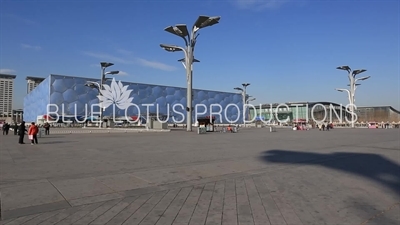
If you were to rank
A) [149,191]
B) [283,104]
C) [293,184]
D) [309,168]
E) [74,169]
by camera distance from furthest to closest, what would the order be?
1. [283,104]
2. [309,168]
3. [74,169]
4. [293,184]
5. [149,191]

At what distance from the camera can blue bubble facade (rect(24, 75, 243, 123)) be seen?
69.1 metres

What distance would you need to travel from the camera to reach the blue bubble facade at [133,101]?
227 ft

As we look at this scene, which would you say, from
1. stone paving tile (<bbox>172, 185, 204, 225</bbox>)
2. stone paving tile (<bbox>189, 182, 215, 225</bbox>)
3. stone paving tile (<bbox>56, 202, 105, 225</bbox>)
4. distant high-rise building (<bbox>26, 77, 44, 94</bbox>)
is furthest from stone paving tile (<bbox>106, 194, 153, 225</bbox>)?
distant high-rise building (<bbox>26, 77, 44, 94</bbox>)

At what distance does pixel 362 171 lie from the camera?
7.59 m

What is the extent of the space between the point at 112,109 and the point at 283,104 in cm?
6709

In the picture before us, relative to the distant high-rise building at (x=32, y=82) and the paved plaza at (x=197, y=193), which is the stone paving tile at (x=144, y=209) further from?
the distant high-rise building at (x=32, y=82)

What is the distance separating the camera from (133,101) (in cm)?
7912

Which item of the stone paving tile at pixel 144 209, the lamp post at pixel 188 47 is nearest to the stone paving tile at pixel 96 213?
the stone paving tile at pixel 144 209

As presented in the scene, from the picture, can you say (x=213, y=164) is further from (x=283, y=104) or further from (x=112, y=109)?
(x=283, y=104)

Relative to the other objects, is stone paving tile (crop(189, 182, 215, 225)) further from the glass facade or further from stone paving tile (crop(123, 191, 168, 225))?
the glass facade

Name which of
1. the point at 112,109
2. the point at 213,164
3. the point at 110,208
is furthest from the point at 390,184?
the point at 112,109

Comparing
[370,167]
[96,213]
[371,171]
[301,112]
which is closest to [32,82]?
[301,112]

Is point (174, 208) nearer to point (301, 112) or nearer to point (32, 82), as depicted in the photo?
point (301, 112)

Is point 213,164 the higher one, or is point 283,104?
point 283,104
